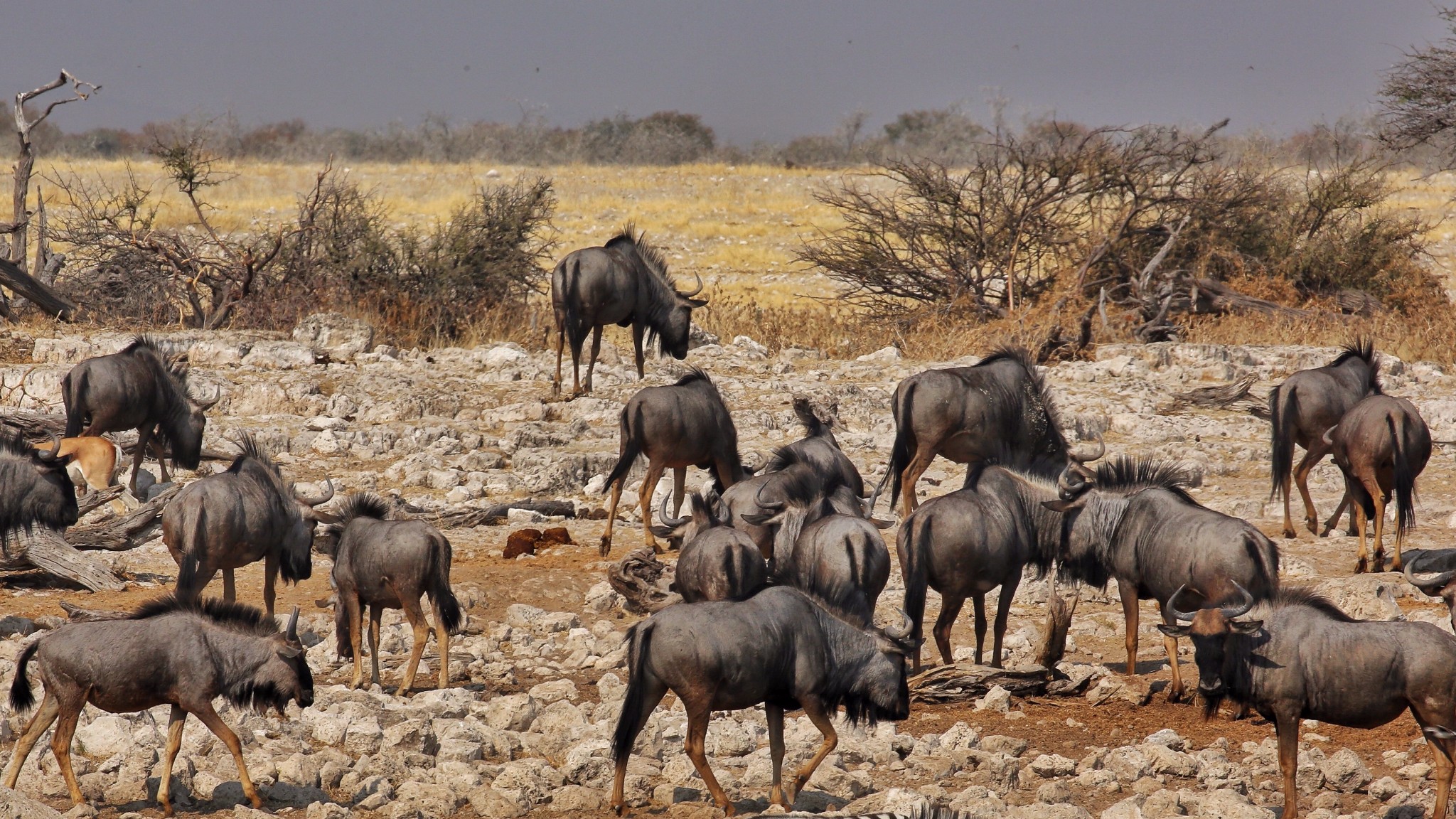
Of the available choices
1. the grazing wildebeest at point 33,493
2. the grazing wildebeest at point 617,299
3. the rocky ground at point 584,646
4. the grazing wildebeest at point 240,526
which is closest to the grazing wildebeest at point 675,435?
the rocky ground at point 584,646

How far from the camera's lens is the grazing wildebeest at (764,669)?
211 inches

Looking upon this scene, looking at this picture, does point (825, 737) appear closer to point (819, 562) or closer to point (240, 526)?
point (819, 562)

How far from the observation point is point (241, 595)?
9.44m

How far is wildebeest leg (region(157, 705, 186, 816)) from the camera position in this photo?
5355 mm

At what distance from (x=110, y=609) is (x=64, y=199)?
32.4 meters

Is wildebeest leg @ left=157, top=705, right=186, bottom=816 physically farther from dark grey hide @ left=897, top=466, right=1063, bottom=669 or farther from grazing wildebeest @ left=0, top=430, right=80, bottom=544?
grazing wildebeest @ left=0, top=430, right=80, bottom=544

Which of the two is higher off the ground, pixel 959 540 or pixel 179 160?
pixel 179 160

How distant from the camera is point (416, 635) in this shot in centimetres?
729

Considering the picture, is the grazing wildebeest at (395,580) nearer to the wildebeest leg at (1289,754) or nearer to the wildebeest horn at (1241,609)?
the wildebeest horn at (1241,609)

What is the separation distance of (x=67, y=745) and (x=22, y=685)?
0.38 metres

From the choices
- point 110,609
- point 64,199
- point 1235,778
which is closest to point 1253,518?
point 1235,778

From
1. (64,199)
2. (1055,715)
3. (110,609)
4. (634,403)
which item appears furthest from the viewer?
(64,199)

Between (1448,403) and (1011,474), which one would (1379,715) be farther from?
(1448,403)

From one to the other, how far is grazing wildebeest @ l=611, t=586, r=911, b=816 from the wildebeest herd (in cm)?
1
